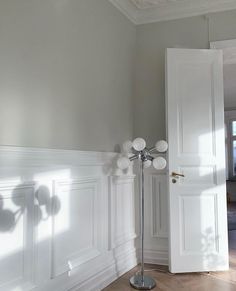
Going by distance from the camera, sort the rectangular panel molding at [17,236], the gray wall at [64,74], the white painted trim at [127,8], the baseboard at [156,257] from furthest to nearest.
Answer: the baseboard at [156,257] < the white painted trim at [127,8] < the gray wall at [64,74] < the rectangular panel molding at [17,236]

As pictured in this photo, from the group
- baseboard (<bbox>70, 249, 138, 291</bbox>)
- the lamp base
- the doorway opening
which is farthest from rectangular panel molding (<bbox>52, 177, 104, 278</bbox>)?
the doorway opening

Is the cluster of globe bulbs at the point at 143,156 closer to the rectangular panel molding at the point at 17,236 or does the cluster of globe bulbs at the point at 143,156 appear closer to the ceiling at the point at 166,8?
the rectangular panel molding at the point at 17,236

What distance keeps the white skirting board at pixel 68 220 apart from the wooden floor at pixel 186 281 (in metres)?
0.11

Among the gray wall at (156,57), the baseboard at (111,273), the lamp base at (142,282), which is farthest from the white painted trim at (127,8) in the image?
the lamp base at (142,282)

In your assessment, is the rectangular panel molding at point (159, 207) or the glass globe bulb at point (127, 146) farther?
the rectangular panel molding at point (159, 207)

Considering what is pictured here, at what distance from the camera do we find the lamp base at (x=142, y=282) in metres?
2.86

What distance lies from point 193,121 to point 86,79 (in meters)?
1.22

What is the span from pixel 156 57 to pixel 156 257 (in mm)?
2261

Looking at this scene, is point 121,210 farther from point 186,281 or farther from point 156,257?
point 186,281

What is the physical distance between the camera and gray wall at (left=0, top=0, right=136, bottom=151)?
78.1 inches

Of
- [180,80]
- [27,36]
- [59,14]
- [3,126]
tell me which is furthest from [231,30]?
[3,126]

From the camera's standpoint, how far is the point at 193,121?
11.0ft

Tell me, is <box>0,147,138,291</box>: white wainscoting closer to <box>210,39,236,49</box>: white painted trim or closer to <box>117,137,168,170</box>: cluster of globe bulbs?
<box>117,137,168,170</box>: cluster of globe bulbs

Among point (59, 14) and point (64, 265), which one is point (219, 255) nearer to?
point (64, 265)
